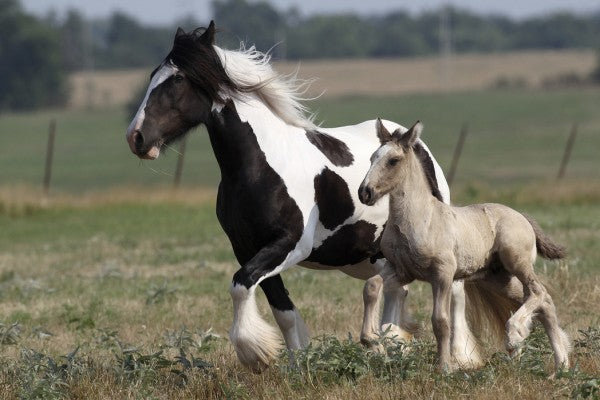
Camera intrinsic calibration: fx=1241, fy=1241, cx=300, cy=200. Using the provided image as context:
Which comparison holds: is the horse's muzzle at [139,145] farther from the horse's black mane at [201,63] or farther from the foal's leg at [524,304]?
the foal's leg at [524,304]

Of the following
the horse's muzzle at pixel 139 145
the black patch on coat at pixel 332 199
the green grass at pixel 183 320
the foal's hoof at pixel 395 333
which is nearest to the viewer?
the green grass at pixel 183 320

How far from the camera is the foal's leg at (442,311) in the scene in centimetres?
698

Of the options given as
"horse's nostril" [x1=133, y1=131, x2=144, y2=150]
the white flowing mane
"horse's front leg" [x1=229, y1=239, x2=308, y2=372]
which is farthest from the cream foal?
"horse's nostril" [x1=133, y1=131, x2=144, y2=150]

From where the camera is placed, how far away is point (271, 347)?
7586mm

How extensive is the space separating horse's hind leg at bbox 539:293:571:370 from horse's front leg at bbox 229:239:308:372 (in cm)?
163

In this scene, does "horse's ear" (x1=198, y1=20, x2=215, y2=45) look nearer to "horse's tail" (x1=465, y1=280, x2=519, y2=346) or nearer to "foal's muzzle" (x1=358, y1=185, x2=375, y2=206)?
"foal's muzzle" (x1=358, y1=185, x2=375, y2=206)

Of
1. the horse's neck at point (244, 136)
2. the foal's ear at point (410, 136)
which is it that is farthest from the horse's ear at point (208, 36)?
the foal's ear at point (410, 136)

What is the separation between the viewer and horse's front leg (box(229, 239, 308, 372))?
754cm

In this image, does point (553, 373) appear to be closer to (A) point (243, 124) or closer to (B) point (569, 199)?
(A) point (243, 124)

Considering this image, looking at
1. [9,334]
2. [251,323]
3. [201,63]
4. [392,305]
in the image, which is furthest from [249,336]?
[9,334]

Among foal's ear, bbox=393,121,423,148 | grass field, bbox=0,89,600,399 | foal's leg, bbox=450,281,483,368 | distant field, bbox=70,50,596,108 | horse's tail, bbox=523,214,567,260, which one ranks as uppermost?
foal's ear, bbox=393,121,423,148

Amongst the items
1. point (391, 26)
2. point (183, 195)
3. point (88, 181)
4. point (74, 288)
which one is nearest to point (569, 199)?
point (183, 195)

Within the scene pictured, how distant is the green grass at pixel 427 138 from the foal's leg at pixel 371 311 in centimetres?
2989

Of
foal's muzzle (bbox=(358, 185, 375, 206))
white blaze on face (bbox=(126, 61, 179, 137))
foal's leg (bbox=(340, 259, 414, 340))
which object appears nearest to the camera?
foal's muzzle (bbox=(358, 185, 375, 206))
